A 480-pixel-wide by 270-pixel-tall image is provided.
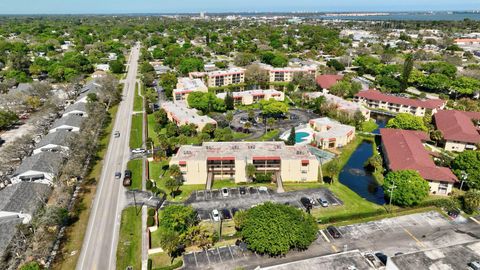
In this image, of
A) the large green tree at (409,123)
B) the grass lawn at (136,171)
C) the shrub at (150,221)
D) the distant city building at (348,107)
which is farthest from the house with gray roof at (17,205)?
the large green tree at (409,123)

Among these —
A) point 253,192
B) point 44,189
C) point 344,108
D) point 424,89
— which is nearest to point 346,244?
point 253,192

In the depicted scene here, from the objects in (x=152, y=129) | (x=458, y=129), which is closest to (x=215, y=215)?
(x=152, y=129)

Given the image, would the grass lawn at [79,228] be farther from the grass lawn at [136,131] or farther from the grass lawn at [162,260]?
the grass lawn at [162,260]

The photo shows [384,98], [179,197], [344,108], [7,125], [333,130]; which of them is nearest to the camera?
[179,197]

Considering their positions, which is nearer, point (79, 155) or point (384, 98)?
point (79, 155)

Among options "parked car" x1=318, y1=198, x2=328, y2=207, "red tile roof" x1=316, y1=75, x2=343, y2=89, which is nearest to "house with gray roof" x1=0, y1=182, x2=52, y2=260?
"parked car" x1=318, y1=198, x2=328, y2=207

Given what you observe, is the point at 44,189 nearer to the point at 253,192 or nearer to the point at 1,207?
the point at 1,207
